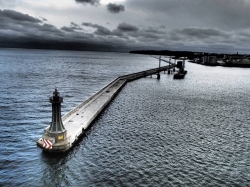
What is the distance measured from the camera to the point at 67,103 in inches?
1302

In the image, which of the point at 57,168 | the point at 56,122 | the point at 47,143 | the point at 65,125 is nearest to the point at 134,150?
the point at 57,168

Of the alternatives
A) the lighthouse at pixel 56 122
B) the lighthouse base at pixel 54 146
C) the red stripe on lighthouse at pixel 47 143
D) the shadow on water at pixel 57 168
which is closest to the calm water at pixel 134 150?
the shadow on water at pixel 57 168

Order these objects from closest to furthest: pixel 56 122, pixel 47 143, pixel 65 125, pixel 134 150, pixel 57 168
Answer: pixel 57 168, pixel 56 122, pixel 47 143, pixel 134 150, pixel 65 125

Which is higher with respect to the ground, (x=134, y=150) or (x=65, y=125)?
(x=65, y=125)

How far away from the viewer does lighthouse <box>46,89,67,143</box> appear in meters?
15.1

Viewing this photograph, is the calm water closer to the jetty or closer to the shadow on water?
the shadow on water

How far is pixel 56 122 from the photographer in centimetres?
1550

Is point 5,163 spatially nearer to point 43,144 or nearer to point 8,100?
point 43,144

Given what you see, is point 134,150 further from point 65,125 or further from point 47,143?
point 65,125

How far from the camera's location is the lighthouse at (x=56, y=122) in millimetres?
15117

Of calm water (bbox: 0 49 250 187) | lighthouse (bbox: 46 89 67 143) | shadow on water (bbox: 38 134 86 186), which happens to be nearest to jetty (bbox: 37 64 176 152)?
lighthouse (bbox: 46 89 67 143)

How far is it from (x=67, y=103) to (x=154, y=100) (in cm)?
1411

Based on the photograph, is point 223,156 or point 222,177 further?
point 223,156

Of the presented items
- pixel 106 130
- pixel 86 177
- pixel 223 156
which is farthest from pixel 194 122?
pixel 86 177
